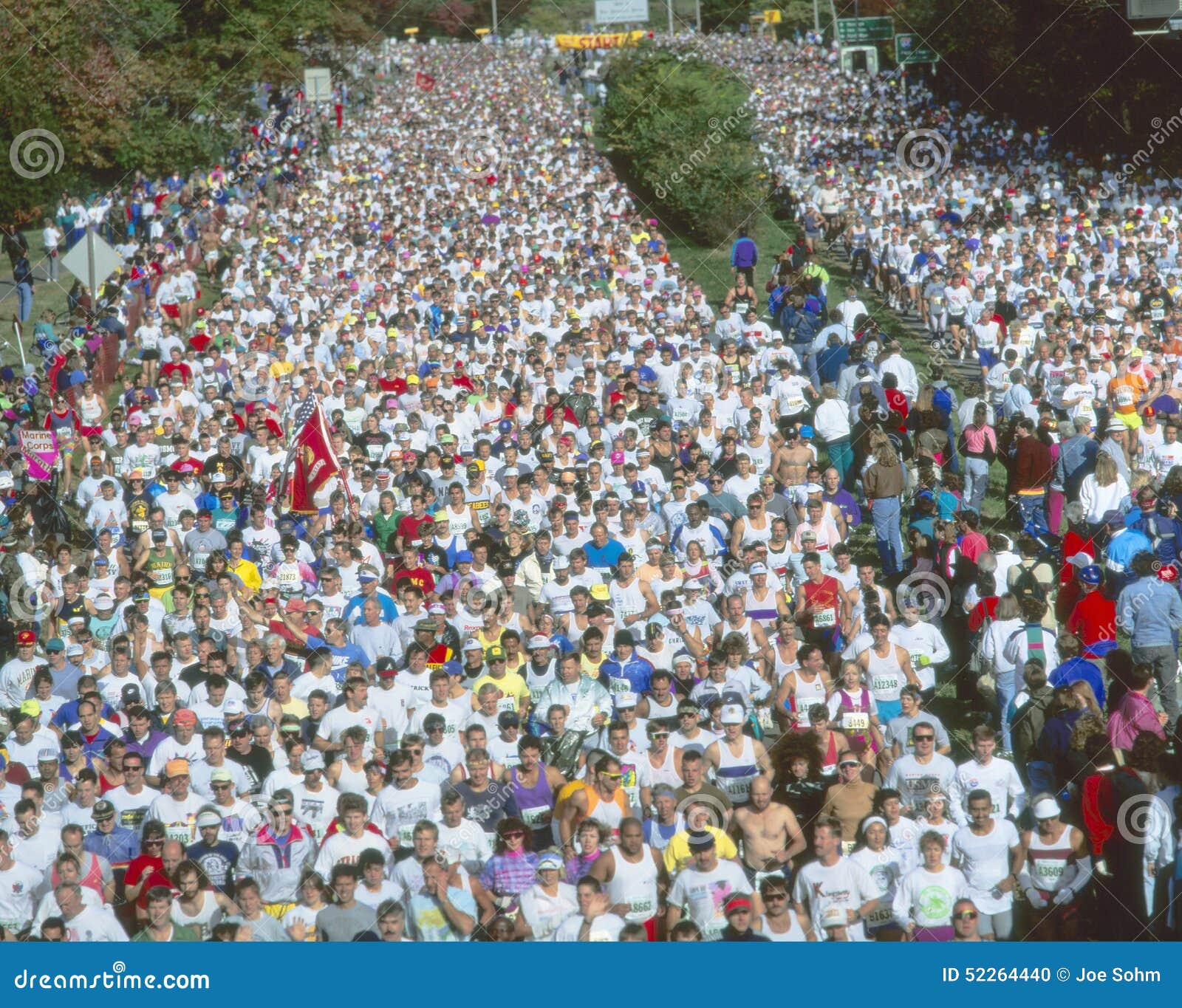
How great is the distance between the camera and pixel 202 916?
31.4ft

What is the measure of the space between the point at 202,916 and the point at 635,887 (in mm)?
2528

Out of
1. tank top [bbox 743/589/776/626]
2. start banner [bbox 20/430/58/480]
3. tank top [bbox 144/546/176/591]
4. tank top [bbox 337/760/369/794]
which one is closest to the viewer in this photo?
tank top [bbox 337/760/369/794]

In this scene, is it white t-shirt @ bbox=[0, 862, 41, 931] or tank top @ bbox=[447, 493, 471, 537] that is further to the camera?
tank top @ bbox=[447, 493, 471, 537]

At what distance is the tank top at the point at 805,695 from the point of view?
11.6 metres

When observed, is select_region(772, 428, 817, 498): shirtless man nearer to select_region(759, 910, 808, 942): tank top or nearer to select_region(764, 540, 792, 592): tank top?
select_region(764, 540, 792, 592): tank top

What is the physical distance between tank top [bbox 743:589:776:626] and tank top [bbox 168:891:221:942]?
4971mm

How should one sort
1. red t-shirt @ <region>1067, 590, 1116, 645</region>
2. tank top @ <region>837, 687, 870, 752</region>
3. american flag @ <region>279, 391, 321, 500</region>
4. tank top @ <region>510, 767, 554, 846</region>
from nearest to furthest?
tank top @ <region>510, 767, 554, 846</region>, tank top @ <region>837, 687, 870, 752</region>, red t-shirt @ <region>1067, 590, 1116, 645</region>, american flag @ <region>279, 391, 321, 500</region>

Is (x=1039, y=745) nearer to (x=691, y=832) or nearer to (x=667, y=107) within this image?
(x=691, y=832)

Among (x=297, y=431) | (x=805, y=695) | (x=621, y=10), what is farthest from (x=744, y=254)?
(x=621, y=10)

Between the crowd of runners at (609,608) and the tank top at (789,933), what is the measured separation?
0.03m

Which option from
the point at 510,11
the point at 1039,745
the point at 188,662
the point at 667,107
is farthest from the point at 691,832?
the point at 510,11

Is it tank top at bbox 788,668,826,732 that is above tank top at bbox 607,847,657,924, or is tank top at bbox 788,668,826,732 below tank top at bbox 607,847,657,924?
above

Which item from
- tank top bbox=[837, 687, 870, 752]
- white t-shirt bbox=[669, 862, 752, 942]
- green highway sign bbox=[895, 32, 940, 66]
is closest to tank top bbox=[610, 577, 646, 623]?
tank top bbox=[837, 687, 870, 752]

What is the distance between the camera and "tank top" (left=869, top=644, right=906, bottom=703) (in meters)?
11.6
